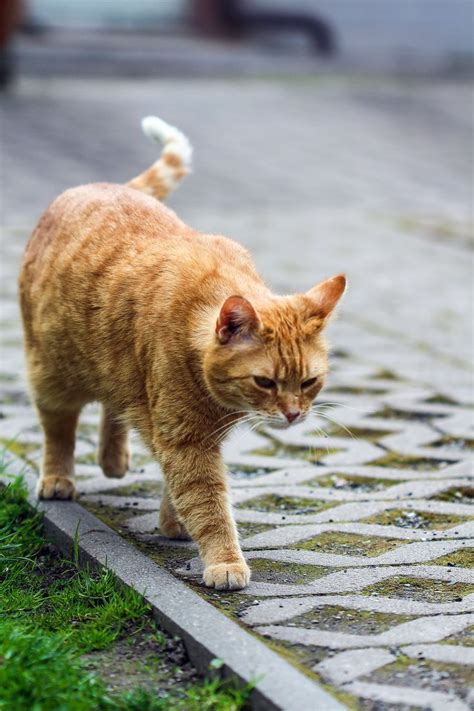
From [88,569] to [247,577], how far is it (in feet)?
1.72

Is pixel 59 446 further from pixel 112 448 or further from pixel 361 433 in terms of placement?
pixel 361 433

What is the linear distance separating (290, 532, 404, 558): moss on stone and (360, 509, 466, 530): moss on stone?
180 mm

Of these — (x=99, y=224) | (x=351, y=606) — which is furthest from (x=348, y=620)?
(x=99, y=224)

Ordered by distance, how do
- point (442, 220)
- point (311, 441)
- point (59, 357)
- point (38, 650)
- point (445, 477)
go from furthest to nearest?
1. point (442, 220)
2. point (311, 441)
3. point (445, 477)
4. point (59, 357)
5. point (38, 650)

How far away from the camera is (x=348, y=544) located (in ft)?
13.6

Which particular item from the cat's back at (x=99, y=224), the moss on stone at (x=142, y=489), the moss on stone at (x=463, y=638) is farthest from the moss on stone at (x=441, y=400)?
the moss on stone at (x=463, y=638)

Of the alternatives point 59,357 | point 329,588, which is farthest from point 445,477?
point 59,357

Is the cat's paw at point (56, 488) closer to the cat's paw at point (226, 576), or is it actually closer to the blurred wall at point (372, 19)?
the cat's paw at point (226, 576)

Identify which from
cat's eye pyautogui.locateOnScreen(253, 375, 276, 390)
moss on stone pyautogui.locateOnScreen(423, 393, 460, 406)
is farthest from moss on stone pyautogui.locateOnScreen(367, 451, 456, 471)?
cat's eye pyautogui.locateOnScreen(253, 375, 276, 390)

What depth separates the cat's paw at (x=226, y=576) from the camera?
144 inches

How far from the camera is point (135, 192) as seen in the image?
15.1 ft

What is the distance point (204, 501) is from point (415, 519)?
1.00 m

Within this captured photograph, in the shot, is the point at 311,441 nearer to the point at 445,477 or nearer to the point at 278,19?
the point at 445,477

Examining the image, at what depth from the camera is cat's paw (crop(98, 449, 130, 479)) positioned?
4711 mm
